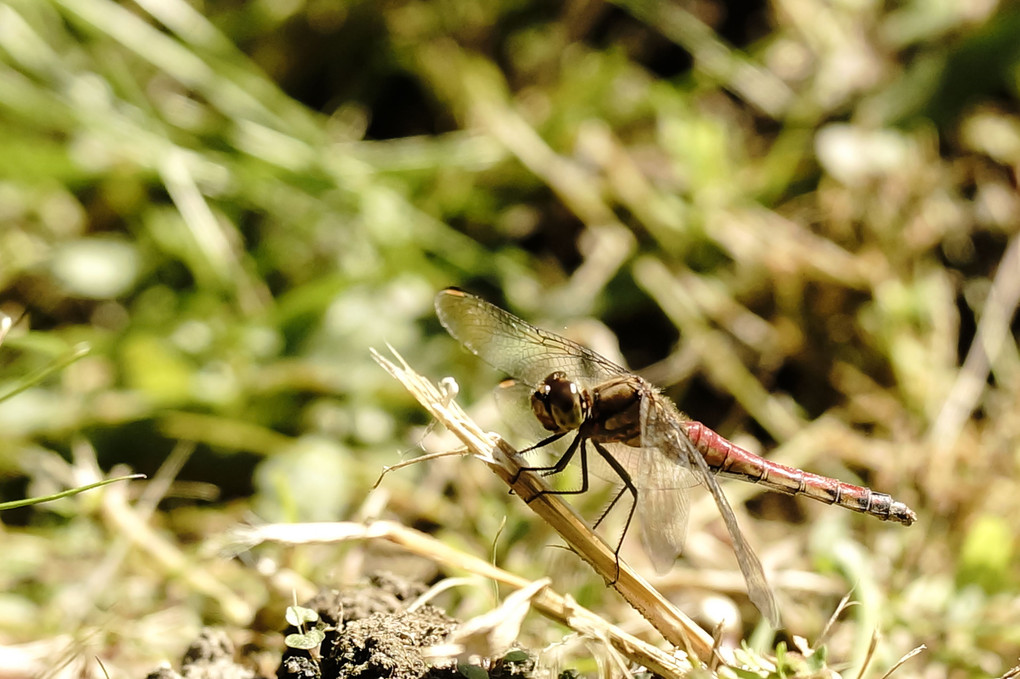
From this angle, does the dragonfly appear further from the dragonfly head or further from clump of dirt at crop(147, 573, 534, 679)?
clump of dirt at crop(147, 573, 534, 679)

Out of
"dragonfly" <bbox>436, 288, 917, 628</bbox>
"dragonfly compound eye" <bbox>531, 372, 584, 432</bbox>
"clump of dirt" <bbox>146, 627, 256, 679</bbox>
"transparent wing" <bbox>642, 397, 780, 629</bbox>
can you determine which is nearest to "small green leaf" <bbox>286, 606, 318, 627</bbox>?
"clump of dirt" <bbox>146, 627, 256, 679</bbox>

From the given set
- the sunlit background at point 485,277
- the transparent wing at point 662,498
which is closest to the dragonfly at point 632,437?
the transparent wing at point 662,498

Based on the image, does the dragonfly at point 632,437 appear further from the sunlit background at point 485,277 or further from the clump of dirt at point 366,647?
the clump of dirt at point 366,647

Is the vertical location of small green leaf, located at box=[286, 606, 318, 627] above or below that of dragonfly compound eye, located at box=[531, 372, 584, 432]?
below

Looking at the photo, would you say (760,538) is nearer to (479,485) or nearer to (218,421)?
(479,485)

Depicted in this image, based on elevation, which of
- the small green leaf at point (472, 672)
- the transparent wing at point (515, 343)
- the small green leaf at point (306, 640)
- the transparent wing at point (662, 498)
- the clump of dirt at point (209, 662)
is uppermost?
the transparent wing at point (515, 343)

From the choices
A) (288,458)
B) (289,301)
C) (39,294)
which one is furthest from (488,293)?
(39,294)

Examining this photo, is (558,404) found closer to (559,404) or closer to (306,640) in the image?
(559,404)
